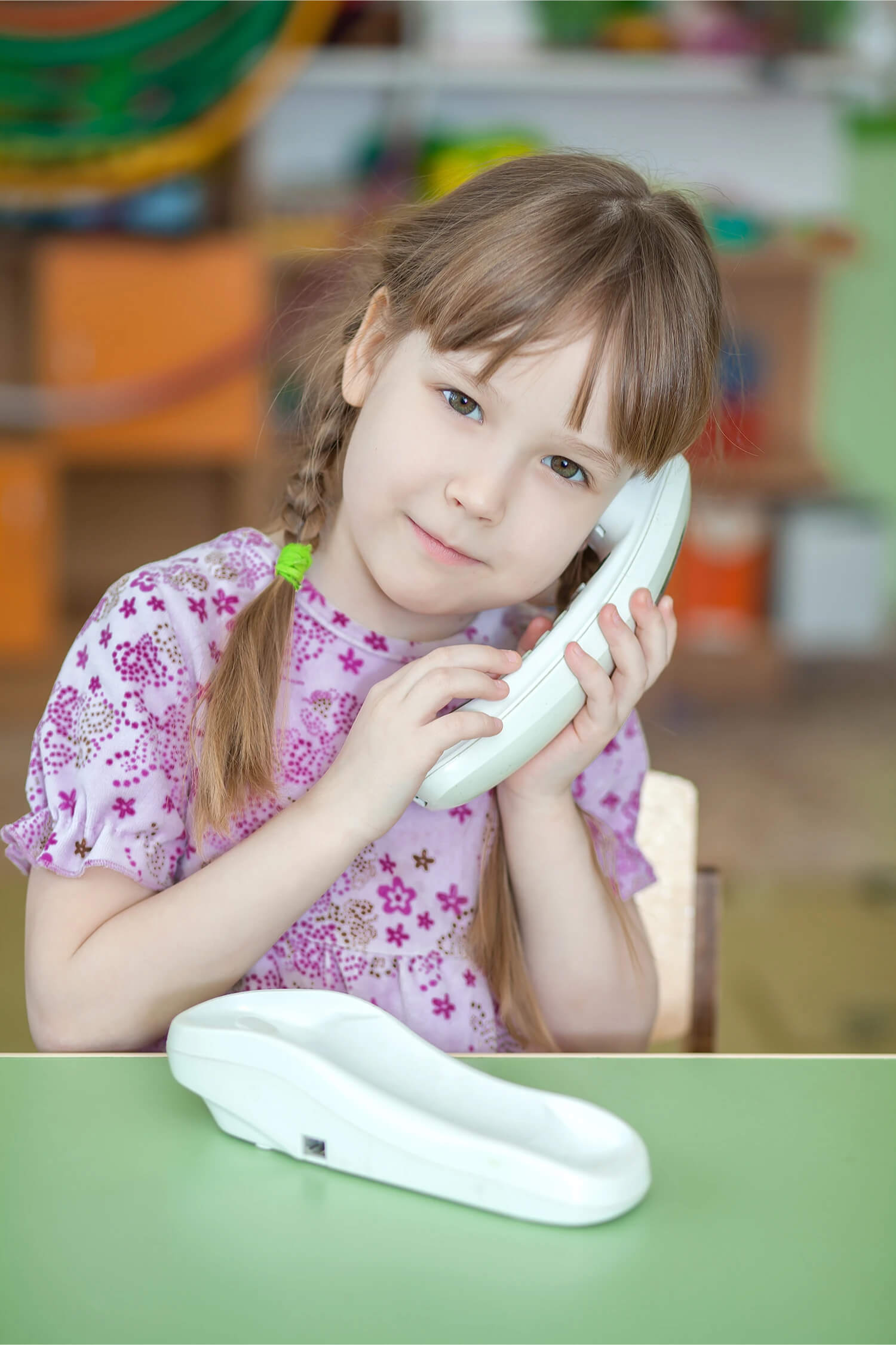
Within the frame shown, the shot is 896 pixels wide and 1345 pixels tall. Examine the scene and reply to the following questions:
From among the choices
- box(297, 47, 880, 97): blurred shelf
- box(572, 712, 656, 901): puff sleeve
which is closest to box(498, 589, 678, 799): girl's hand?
box(572, 712, 656, 901): puff sleeve

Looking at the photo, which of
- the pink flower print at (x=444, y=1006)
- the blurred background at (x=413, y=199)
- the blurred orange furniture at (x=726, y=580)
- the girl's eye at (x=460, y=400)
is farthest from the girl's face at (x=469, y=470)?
the blurred orange furniture at (x=726, y=580)

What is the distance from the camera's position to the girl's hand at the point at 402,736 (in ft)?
2.29

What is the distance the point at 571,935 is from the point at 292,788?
19 cm

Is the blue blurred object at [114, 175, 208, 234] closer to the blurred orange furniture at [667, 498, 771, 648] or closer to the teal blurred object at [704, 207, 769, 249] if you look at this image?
the teal blurred object at [704, 207, 769, 249]

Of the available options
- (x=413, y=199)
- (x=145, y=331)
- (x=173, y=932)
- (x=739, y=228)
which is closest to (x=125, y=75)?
(x=145, y=331)

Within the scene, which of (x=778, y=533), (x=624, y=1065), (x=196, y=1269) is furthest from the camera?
(x=778, y=533)

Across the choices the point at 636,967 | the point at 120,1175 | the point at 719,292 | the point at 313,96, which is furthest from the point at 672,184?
the point at 313,96

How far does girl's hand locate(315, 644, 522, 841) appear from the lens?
2.29ft

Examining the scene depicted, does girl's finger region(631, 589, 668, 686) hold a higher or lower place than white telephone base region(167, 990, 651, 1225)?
higher

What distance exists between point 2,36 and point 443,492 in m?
2.61

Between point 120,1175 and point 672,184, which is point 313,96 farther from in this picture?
point 120,1175

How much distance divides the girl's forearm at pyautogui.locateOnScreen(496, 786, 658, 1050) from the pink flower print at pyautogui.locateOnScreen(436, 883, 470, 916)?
1.3 inches

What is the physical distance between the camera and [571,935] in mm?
840

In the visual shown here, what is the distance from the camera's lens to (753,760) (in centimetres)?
301
